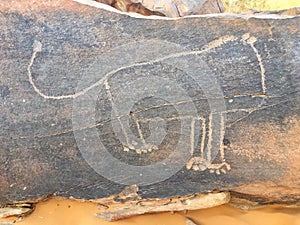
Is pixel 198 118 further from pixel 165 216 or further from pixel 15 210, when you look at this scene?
pixel 15 210

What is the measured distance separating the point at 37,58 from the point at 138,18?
69cm

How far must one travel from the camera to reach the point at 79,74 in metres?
2.64

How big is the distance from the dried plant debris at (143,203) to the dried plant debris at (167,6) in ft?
4.47

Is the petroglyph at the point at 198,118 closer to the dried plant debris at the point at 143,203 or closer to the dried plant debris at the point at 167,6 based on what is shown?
the dried plant debris at the point at 143,203

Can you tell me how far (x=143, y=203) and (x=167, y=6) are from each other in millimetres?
1490

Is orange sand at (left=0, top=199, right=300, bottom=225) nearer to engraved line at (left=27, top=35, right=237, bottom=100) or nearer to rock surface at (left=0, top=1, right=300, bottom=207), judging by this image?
rock surface at (left=0, top=1, right=300, bottom=207)

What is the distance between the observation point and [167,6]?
10.6 feet

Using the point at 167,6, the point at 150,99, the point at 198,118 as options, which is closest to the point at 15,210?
the point at 150,99

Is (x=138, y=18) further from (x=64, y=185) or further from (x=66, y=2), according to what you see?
(x=64, y=185)

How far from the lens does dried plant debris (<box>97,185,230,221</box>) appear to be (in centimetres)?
283

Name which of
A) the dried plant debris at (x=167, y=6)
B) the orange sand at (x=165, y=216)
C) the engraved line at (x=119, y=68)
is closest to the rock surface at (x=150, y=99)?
the engraved line at (x=119, y=68)

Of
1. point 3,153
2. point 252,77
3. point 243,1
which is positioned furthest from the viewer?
point 243,1

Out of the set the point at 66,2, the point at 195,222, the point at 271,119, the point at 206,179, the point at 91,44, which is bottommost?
the point at 195,222

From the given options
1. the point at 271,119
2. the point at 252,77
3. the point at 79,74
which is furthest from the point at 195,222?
the point at 79,74
